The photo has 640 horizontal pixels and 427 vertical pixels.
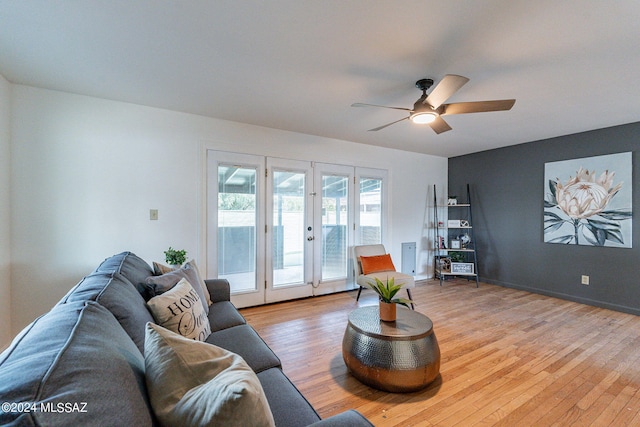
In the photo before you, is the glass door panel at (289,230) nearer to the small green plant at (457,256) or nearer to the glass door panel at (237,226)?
the glass door panel at (237,226)

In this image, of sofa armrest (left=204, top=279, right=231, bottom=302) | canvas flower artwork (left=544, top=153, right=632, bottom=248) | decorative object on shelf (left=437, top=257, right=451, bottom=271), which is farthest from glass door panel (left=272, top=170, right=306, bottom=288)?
canvas flower artwork (left=544, top=153, right=632, bottom=248)

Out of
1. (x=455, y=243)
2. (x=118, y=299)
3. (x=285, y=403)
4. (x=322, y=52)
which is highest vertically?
(x=322, y=52)

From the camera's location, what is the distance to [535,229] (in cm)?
428

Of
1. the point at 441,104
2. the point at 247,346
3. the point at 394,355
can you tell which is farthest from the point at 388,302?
the point at 441,104

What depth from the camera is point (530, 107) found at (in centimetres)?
290

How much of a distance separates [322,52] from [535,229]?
173 inches

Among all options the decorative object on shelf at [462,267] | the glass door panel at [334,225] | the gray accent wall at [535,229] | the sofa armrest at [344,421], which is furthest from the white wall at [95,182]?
the gray accent wall at [535,229]

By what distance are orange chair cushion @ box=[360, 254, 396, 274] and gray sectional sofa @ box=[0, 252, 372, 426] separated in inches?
104

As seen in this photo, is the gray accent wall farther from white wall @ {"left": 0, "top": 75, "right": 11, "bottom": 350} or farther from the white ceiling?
white wall @ {"left": 0, "top": 75, "right": 11, "bottom": 350}

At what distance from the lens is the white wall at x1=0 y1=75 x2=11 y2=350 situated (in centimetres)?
231

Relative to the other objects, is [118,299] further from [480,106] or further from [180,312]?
[480,106]

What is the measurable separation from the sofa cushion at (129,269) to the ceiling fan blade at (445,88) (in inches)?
91.3

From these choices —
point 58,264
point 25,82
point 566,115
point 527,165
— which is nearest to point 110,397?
point 58,264

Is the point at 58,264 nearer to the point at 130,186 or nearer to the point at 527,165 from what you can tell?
the point at 130,186
